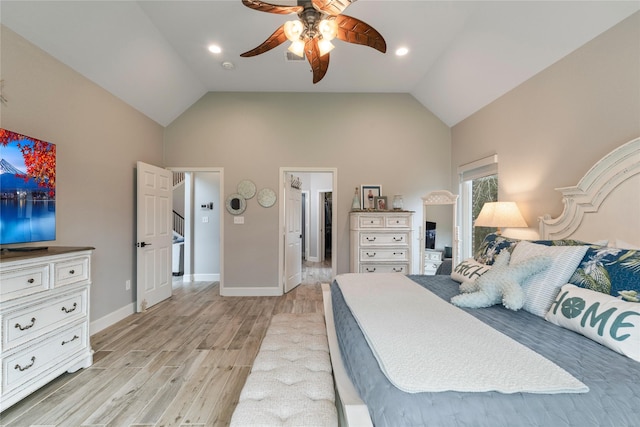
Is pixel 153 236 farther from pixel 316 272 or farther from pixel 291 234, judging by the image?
pixel 316 272

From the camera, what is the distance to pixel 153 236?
138 inches

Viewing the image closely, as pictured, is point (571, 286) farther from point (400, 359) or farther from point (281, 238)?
point (281, 238)

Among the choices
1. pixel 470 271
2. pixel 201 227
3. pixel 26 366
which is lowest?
pixel 26 366

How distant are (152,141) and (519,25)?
14.6 ft

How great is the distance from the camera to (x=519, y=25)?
2229mm

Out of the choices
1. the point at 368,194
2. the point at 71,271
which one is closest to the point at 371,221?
the point at 368,194

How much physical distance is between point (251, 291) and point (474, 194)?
3599mm

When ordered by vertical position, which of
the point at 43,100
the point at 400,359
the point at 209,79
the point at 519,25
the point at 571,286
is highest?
the point at 209,79

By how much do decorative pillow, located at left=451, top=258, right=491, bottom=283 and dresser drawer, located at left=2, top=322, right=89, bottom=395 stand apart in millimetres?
3024

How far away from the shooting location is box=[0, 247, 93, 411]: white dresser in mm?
1562

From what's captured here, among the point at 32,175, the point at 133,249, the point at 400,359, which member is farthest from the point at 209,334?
the point at 400,359

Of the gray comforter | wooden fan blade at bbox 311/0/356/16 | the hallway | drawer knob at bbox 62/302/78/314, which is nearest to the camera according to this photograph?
the gray comforter

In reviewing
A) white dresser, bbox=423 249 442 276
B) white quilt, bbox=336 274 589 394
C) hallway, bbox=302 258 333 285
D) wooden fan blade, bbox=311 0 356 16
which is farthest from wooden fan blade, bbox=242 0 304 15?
hallway, bbox=302 258 333 285

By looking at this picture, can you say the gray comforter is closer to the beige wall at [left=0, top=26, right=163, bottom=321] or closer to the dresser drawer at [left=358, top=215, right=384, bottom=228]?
the dresser drawer at [left=358, top=215, right=384, bottom=228]
